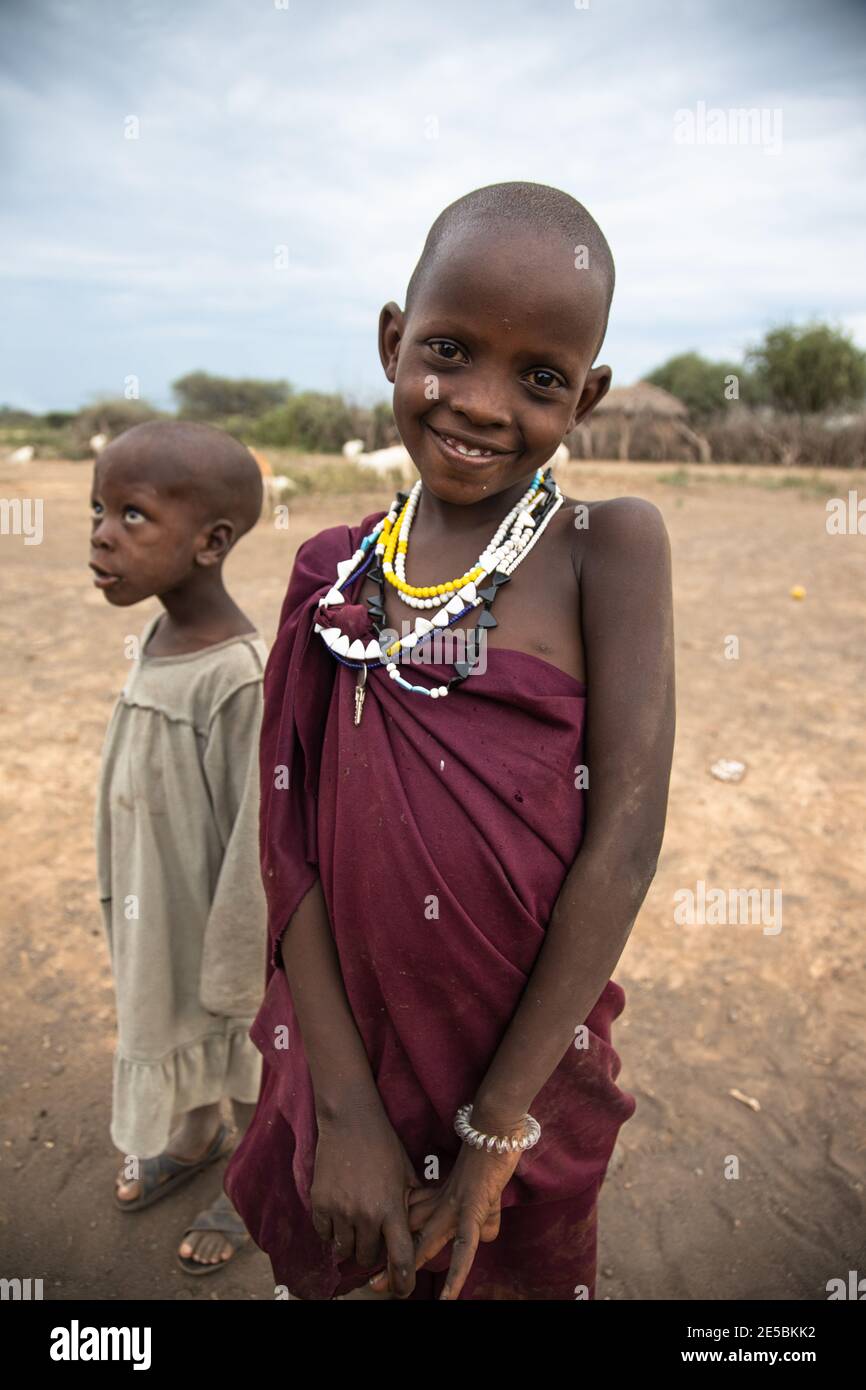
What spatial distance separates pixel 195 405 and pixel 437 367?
36.9 metres

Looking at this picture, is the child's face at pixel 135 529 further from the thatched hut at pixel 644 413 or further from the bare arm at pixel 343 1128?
the thatched hut at pixel 644 413

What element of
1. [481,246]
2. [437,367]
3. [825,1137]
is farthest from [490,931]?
[825,1137]

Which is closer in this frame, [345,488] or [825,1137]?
[825,1137]

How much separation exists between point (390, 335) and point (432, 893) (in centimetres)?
77

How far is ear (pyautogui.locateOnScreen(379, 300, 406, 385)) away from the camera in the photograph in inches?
50.3

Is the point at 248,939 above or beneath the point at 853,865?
above

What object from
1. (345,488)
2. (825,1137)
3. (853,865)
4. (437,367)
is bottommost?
(825,1137)

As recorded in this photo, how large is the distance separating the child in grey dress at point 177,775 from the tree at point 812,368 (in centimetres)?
2788

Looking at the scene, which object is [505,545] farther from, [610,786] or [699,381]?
[699,381]

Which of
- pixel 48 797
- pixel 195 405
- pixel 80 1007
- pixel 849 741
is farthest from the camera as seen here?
pixel 195 405

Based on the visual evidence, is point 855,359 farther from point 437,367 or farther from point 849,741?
point 437,367

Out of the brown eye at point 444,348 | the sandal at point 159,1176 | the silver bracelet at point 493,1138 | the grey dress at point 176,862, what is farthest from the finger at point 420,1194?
the sandal at point 159,1176

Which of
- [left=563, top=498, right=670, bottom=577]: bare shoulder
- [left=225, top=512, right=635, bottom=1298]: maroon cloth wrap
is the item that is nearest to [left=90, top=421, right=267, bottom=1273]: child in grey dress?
[left=225, top=512, right=635, bottom=1298]: maroon cloth wrap

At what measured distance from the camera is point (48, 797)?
4090mm
